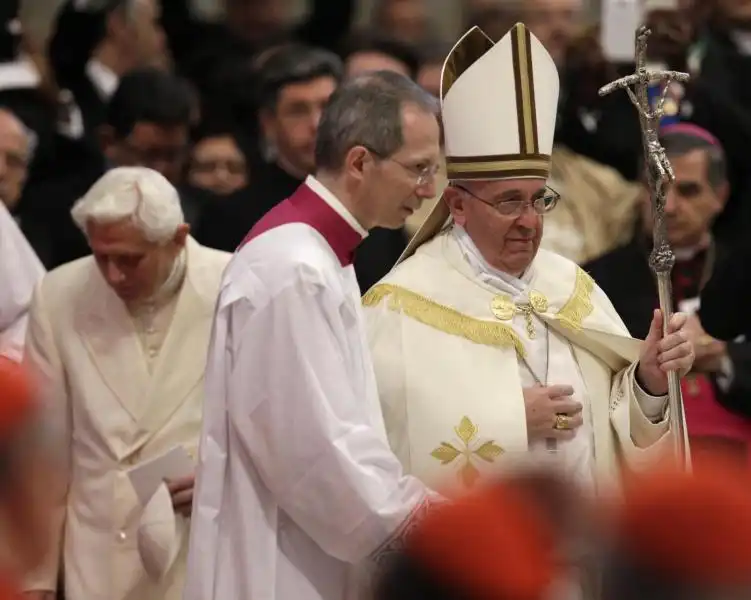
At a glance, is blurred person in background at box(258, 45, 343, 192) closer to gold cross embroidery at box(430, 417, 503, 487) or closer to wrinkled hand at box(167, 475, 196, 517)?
wrinkled hand at box(167, 475, 196, 517)

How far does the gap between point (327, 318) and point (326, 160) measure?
47 cm

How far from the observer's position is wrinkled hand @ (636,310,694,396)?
4.21m

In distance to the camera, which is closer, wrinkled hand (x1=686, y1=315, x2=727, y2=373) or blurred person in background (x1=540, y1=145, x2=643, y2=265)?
wrinkled hand (x1=686, y1=315, x2=727, y2=373)

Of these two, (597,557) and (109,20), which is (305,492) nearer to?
(597,557)

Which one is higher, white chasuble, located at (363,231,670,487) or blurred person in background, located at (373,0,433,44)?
blurred person in background, located at (373,0,433,44)

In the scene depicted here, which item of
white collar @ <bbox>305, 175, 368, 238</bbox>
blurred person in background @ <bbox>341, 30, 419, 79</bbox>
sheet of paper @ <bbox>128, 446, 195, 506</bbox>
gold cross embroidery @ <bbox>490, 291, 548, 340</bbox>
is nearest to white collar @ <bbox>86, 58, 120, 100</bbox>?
blurred person in background @ <bbox>341, 30, 419, 79</bbox>

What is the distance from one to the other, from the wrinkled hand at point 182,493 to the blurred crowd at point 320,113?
49cm

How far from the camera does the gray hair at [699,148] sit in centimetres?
633

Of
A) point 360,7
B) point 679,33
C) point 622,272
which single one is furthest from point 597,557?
point 360,7

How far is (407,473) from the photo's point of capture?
439cm

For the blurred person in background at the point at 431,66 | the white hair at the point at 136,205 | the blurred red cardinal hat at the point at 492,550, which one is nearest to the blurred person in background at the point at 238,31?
the blurred person in background at the point at 431,66

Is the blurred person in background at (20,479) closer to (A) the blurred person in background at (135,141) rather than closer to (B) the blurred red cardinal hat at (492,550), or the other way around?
(B) the blurred red cardinal hat at (492,550)

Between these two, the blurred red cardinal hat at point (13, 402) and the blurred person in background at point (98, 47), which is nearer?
the blurred red cardinal hat at point (13, 402)

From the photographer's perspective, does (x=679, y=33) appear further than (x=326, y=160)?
Yes
